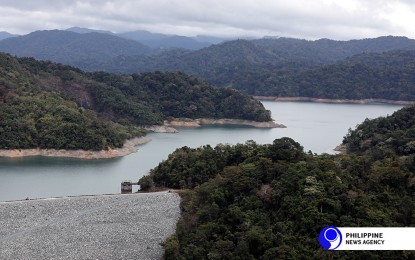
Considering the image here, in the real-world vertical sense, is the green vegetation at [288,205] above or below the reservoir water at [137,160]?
above

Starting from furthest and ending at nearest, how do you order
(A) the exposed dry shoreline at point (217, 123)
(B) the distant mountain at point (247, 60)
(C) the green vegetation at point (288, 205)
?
(B) the distant mountain at point (247, 60) → (A) the exposed dry shoreline at point (217, 123) → (C) the green vegetation at point (288, 205)

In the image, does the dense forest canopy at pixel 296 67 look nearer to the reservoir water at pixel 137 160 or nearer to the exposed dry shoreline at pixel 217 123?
the reservoir water at pixel 137 160

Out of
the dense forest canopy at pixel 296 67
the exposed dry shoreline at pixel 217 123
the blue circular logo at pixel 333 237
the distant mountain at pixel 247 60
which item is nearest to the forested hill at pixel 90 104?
the exposed dry shoreline at pixel 217 123

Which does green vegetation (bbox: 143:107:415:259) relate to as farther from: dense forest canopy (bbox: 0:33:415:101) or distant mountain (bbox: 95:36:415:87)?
distant mountain (bbox: 95:36:415:87)

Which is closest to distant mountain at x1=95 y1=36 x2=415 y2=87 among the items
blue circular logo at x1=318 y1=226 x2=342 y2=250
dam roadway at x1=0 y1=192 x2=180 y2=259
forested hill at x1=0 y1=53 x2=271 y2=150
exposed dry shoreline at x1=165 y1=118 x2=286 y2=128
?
forested hill at x1=0 y1=53 x2=271 y2=150

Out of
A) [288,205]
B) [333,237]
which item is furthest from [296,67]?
[333,237]

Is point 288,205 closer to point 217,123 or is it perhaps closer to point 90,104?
point 90,104

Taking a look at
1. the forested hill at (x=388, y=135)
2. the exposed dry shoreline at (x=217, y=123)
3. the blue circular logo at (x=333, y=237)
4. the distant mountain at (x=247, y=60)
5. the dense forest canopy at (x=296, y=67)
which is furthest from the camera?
the distant mountain at (x=247, y=60)

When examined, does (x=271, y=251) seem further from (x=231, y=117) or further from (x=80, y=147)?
(x=231, y=117)
